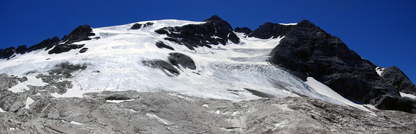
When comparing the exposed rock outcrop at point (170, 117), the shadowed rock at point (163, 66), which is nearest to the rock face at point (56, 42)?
the shadowed rock at point (163, 66)

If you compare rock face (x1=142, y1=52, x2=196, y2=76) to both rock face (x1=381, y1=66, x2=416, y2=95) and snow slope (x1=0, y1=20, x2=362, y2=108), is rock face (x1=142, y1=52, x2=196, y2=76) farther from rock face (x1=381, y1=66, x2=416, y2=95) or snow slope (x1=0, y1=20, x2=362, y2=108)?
rock face (x1=381, y1=66, x2=416, y2=95)

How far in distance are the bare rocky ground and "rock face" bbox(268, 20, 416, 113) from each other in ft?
98.9

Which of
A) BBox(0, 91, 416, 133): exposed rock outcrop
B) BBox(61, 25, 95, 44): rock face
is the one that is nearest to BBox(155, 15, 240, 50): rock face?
BBox(61, 25, 95, 44): rock face

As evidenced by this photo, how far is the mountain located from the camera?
13805mm

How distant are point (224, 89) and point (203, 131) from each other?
48.7 ft

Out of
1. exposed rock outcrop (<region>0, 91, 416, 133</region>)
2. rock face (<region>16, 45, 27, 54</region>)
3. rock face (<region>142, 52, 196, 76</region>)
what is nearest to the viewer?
exposed rock outcrop (<region>0, 91, 416, 133</region>)

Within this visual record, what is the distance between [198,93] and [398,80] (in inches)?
2349

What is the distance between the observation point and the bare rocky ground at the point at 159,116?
12.5 meters

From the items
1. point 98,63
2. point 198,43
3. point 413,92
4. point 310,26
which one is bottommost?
point 413,92

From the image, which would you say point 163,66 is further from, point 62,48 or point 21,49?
point 21,49

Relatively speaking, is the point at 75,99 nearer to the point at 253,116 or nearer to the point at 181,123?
the point at 181,123

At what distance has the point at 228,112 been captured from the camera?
17781 mm

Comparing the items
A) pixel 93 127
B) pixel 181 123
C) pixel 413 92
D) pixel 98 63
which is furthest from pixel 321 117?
pixel 413 92

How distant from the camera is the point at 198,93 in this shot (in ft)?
79.1
